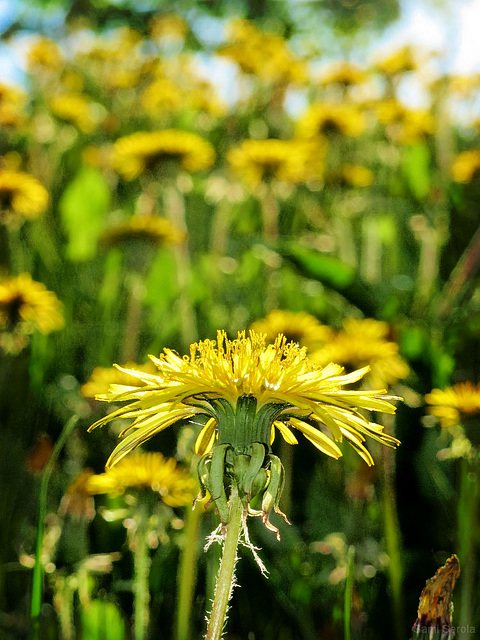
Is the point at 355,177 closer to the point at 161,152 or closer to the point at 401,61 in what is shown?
the point at 161,152

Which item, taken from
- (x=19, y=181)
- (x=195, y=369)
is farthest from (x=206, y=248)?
(x=195, y=369)

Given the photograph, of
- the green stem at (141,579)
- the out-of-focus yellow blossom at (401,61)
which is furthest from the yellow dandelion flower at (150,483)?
the out-of-focus yellow blossom at (401,61)

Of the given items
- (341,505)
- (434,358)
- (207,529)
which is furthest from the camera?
(434,358)

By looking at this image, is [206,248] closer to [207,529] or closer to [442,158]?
[442,158]

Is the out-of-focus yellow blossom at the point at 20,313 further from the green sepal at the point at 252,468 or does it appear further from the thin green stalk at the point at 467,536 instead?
the green sepal at the point at 252,468

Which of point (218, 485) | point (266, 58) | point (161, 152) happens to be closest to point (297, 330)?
point (161, 152)
